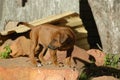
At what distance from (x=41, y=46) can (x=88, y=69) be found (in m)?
1.35

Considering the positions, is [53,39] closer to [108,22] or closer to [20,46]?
[108,22]

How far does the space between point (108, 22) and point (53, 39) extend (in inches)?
106

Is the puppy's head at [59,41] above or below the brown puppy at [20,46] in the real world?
above

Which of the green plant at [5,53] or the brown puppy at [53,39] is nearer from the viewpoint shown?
the brown puppy at [53,39]

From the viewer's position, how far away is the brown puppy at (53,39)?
896 cm

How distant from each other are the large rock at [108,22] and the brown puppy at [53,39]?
6.99ft

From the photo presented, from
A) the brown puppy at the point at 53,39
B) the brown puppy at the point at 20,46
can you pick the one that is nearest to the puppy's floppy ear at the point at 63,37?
the brown puppy at the point at 53,39

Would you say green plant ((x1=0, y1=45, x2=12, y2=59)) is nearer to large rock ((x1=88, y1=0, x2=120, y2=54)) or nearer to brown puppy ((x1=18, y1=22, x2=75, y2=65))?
brown puppy ((x1=18, y1=22, x2=75, y2=65))

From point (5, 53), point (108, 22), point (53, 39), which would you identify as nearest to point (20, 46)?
point (5, 53)

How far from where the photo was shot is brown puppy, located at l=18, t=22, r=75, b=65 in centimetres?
896

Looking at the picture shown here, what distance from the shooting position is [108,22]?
1136 centimetres

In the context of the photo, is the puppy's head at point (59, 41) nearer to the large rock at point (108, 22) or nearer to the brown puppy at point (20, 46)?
the large rock at point (108, 22)

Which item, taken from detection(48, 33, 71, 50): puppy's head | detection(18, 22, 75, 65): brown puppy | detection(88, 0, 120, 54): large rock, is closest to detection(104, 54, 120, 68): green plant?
detection(88, 0, 120, 54): large rock

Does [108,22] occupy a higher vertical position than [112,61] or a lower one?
higher
